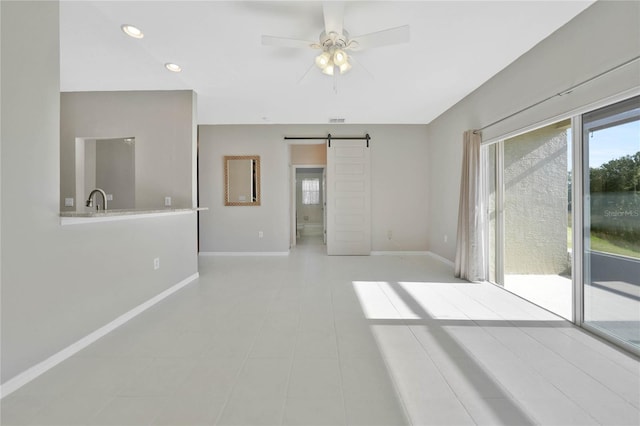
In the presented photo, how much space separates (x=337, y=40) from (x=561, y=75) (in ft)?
6.52

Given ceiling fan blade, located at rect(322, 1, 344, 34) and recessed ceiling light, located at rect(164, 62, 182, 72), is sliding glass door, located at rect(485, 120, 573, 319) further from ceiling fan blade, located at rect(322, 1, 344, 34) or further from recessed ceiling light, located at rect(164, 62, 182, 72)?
recessed ceiling light, located at rect(164, 62, 182, 72)

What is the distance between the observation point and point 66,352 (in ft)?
6.30

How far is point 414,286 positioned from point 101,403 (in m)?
3.15

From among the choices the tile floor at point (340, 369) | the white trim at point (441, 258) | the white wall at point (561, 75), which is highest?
the white wall at point (561, 75)

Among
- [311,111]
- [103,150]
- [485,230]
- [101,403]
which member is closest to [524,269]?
[485,230]

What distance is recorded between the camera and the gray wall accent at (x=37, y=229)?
1.55 metres

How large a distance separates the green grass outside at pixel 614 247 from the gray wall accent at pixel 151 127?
4.27 metres

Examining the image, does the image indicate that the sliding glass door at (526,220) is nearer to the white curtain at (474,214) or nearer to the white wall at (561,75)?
the white curtain at (474,214)

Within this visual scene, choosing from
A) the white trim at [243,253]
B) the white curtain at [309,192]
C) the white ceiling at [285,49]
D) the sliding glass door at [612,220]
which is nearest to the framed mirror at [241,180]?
the white trim at [243,253]

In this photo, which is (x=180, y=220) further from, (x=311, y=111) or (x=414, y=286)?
(x=414, y=286)

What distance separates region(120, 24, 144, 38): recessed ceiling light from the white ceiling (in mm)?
69

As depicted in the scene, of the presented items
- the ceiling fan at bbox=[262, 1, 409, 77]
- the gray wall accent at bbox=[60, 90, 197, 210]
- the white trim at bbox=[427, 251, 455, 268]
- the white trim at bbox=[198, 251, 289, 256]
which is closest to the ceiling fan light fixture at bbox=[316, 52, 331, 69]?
the ceiling fan at bbox=[262, 1, 409, 77]

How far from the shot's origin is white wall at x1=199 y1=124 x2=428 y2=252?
5656 millimetres

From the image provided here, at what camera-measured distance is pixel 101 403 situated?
58.1 inches
